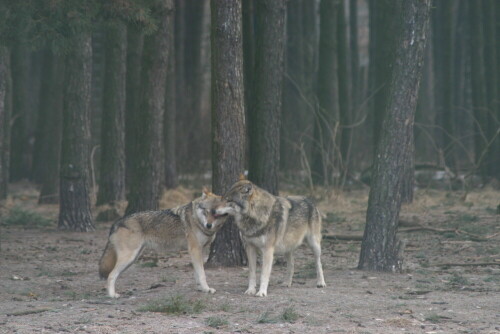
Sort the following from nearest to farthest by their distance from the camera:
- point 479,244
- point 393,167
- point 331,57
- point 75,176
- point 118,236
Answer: point 118,236
point 393,167
point 479,244
point 75,176
point 331,57

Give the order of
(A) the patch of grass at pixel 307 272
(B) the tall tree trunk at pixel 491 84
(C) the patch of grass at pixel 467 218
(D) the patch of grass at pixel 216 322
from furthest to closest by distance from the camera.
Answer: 1. (B) the tall tree trunk at pixel 491 84
2. (C) the patch of grass at pixel 467 218
3. (A) the patch of grass at pixel 307 272
4. (D) the patch of grass at pixel 216 322

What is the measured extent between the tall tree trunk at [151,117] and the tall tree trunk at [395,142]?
591 centimetres

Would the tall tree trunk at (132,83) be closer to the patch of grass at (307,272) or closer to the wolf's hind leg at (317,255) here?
the patch of grass at (307,272)

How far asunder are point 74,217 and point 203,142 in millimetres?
10281

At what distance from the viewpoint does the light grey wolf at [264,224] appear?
10102mm

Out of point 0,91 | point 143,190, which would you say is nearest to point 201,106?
point 143,190

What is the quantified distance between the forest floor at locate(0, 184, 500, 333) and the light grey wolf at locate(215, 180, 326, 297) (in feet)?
1.04

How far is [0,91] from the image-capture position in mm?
14555

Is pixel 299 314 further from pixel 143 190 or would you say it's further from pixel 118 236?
pixel 143 190

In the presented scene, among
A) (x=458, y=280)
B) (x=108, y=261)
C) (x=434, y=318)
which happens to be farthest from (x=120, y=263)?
(x=458, y=280)

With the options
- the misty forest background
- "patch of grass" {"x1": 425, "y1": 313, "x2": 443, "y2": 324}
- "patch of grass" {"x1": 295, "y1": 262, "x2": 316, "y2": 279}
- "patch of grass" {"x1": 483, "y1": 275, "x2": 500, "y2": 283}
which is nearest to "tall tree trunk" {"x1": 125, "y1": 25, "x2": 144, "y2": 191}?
the misty forest background

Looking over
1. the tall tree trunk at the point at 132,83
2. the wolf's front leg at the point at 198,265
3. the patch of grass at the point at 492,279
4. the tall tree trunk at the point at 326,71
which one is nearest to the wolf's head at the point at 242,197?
the wolf's front leg at the point at 198,265

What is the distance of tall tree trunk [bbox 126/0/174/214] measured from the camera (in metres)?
16.2

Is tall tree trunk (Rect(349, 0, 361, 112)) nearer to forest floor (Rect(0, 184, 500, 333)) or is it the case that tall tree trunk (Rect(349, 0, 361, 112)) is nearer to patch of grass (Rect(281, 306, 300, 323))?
forest floor (Rect(0, 184, 500, 333))
